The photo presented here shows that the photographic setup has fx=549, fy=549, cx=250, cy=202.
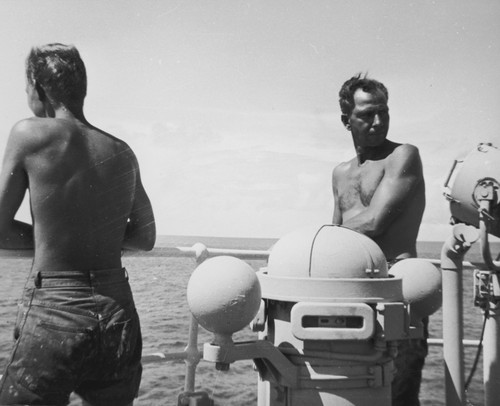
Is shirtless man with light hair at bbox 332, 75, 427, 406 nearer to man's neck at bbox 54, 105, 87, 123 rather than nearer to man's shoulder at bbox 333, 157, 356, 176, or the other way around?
man's shoulder at bbox 333, 157, 356, 176

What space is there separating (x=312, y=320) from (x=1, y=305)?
36.2 metres

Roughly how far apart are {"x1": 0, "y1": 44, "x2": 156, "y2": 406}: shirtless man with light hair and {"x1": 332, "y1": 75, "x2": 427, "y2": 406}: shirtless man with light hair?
1237mm

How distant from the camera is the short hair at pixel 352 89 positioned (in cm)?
283

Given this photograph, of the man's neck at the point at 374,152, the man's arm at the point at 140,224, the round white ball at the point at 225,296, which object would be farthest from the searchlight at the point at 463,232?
the man's arm at the point at 140,224

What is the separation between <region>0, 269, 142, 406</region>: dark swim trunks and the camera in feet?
5.49

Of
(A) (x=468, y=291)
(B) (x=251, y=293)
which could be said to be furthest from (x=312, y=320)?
(A) (x=468, y=291)

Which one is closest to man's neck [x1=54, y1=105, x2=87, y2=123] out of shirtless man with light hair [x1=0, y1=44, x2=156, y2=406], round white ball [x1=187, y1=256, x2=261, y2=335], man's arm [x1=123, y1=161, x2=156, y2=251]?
shirtless man with light hair [x1=0, y1=44, x2=156, y2=406]

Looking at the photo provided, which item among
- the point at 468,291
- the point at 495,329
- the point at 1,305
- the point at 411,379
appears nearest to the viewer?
the point at 411,379

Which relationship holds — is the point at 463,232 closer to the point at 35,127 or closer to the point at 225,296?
the point at 225,296

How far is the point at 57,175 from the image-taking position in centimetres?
177

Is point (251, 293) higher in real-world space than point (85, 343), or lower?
higher

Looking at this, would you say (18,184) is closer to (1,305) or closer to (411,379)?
(411,379)

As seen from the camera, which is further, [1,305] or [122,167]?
[1,305]

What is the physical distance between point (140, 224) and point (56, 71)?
63 cm
